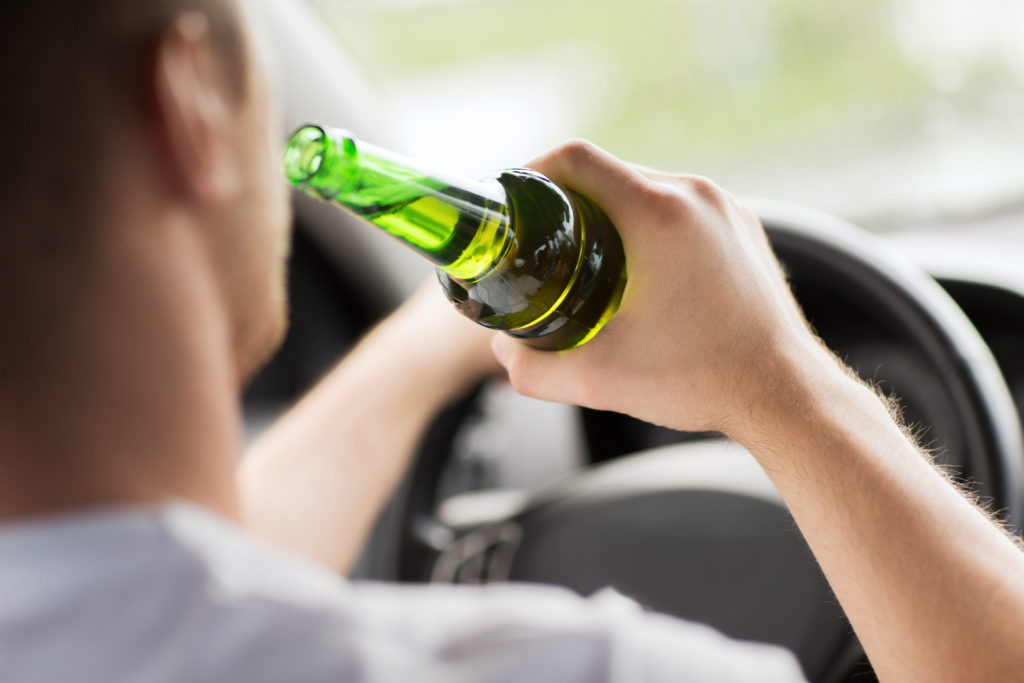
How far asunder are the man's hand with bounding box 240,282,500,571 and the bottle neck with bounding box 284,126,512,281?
50 centimetres

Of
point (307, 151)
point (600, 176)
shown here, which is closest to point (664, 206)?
point (600, 176)

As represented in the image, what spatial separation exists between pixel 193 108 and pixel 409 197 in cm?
17

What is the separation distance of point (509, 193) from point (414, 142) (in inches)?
44.1

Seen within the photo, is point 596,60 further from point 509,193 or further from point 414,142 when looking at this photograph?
point 509,193

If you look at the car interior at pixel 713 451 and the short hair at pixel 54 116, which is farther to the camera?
the car interior at pixel 713 451

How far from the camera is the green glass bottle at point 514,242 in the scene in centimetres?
70

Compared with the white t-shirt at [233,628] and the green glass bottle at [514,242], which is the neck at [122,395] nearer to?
the white t-shirt at [233,628]

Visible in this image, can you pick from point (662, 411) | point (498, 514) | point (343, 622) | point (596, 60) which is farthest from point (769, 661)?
point (596, 60)

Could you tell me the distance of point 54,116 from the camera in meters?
0.61

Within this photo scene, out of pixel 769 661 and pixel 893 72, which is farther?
pixel 893 72

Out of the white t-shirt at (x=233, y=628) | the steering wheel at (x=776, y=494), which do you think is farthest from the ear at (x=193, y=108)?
the steering wheel at (x=776, y=494)

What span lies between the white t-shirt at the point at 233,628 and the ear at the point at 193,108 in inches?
9.5

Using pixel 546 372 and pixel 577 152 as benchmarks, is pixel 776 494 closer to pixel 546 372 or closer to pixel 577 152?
pixel 546 372

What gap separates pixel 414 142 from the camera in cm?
179
